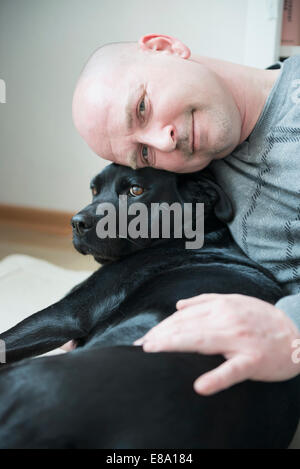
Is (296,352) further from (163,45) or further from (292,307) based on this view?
(163,45)

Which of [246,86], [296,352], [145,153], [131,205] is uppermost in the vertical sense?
[246,86]

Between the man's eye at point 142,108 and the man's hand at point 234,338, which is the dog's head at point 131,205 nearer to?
the man's eye at point 142,108

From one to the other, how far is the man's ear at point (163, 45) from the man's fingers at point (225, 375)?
0.71 metres

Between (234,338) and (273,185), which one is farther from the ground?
(273,185)

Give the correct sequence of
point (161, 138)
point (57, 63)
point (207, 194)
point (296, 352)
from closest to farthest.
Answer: point (296, 352)
point (161, 138)
point (207, 194)
point (57, 63)

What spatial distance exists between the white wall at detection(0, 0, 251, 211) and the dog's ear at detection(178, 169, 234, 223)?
138cm

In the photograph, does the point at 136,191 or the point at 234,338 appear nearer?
the point at 234,338

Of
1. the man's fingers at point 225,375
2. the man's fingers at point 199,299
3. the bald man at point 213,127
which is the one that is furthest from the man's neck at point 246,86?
the man's fingers at point 225,375

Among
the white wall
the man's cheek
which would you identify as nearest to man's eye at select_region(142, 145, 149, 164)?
the man's cheek

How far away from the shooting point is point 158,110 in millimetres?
967

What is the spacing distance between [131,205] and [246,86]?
1.25 ft

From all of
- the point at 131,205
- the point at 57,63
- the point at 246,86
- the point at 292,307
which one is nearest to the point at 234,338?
the point at 292,307
